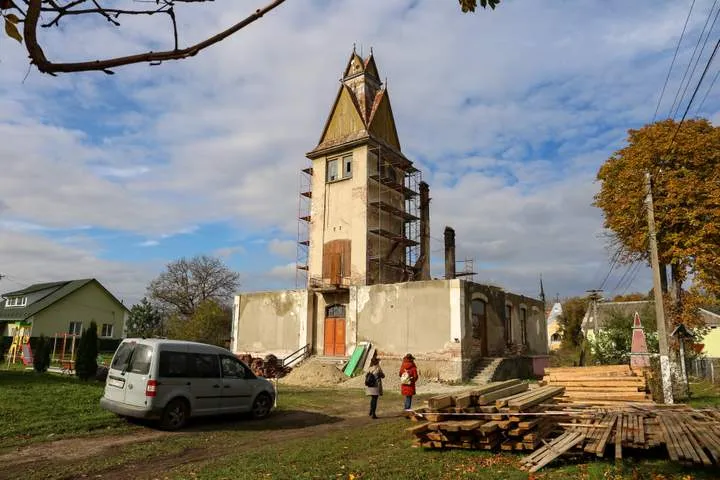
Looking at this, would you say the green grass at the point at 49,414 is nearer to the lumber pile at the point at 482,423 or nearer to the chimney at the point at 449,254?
the lumber pile at the point at 482,423

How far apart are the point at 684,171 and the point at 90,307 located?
43446mm

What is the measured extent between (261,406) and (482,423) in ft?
21.2

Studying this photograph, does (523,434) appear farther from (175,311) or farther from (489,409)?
(175,311)

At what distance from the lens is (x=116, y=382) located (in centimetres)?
1108

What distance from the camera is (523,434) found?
320 inches

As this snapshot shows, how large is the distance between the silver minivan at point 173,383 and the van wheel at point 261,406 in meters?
0.15

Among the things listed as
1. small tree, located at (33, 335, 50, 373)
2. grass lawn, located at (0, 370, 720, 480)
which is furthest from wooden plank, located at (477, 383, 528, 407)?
small tree, located at (33, 335, 50, 373)

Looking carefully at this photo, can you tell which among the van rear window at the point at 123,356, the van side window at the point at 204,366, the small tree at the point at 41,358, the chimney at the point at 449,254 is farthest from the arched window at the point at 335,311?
the van rear window at the point at 123,356

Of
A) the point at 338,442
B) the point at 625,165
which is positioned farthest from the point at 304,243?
the point at 338,442

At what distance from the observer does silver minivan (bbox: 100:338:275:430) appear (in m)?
10.5

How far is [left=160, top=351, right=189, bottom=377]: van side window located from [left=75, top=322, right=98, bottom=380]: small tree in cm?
927

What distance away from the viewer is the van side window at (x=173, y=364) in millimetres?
10789

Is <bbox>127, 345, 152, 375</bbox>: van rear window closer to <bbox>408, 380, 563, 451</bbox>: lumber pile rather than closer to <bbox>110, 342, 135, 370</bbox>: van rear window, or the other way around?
<bbox>110, 342, 135, 370</bbox>: van rear window

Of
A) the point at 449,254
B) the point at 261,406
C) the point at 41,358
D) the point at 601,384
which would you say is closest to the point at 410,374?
the point at 261,406
